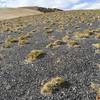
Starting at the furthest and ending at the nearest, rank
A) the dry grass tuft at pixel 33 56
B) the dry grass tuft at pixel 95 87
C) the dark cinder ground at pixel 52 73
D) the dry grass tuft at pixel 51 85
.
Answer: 1. the dry grass tuft at pixel 33 56
2. the dry grass tuft at pixel 51 85
3. the dark cinder ground at pixel 52 73
4. the dry grass tuft at pixel 95 87

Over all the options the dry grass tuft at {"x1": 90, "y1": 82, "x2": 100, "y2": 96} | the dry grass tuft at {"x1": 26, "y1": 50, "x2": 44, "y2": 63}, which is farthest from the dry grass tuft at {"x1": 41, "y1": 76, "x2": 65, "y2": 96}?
the dry grass tuft at {"x1": 26, "y1": 50, "x2": 44, "y2": 63}

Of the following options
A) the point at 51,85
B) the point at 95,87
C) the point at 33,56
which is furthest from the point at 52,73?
the point at 33,56

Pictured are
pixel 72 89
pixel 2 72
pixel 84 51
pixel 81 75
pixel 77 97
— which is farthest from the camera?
pixel 84 51

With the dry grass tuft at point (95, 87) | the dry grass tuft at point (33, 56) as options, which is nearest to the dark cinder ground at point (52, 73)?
the dry grass tuft at point (95, 87)

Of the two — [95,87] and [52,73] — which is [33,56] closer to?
[52,73]

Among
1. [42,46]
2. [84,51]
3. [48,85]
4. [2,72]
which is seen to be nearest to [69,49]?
[84,51]

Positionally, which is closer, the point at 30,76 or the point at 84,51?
the point at 30,76

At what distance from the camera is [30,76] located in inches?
738

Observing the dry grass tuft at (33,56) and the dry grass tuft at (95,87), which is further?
the dry grass tuft at (33,56)

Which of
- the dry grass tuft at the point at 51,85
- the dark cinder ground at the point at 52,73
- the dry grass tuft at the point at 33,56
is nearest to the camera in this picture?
the dark cinder ground at the point at 52,73

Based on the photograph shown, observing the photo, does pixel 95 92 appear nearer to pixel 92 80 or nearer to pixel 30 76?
pixel 92 80

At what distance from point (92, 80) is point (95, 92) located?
5.38ft

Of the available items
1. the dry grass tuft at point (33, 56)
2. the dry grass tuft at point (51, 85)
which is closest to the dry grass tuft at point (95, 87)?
the dry grass tuft at point (51, 85)

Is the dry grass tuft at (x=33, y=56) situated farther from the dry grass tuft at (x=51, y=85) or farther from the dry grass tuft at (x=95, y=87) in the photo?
the dry grass tuft at (x=95, y=87)
